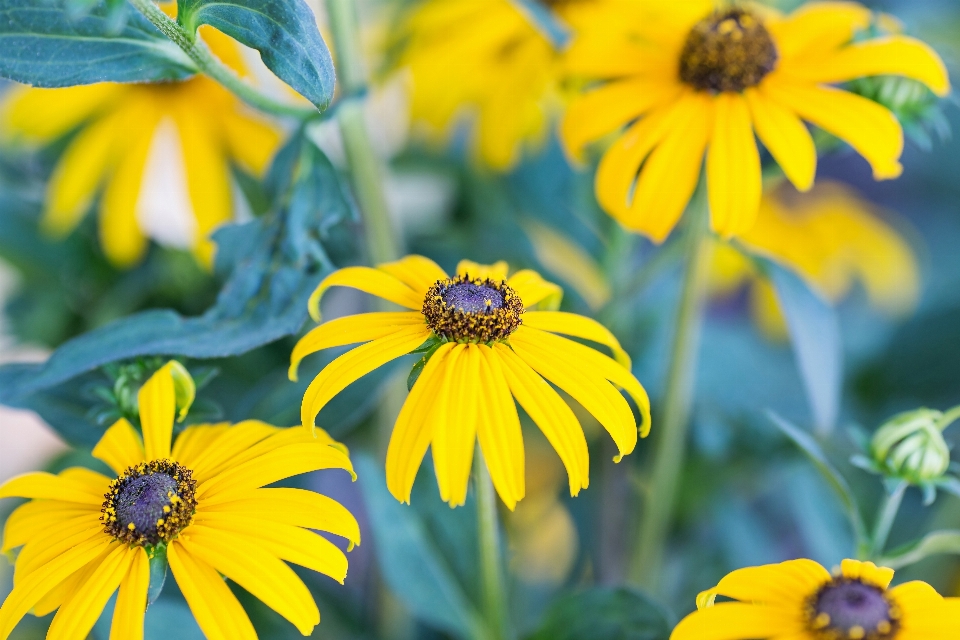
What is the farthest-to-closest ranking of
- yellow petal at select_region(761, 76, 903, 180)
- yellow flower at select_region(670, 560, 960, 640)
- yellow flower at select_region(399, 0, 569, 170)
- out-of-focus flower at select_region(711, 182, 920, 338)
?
1. out-of-focus flower at select_region(711, 182, 920, 338)
2. yellow flower at select_region(399, 0, 569, 170)
3. yellow petal at select_region(761, 76, 903, 180)
4. yellow flower at select_region(670, 560, 960, 640)

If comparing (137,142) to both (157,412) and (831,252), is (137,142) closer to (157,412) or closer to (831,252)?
(157,412)

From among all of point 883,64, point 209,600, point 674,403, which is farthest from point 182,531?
point 883,64

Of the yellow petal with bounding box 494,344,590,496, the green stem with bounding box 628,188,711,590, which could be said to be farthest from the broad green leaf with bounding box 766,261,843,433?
the yellow petal with bounding box 494,344,590,496

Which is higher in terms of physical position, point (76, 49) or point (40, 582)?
point (76, 49)

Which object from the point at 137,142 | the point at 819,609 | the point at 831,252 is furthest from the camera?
the point at 831,252

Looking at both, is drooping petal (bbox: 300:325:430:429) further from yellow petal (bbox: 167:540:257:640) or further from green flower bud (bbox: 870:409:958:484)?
green flower bud (bbox: 870:409:958:484)

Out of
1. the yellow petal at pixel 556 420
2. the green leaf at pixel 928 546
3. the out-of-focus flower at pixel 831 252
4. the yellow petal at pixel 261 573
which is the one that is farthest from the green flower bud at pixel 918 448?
the out-of-focus flower at pixel 831 252

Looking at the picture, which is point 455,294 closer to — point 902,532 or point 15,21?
point 15,21
